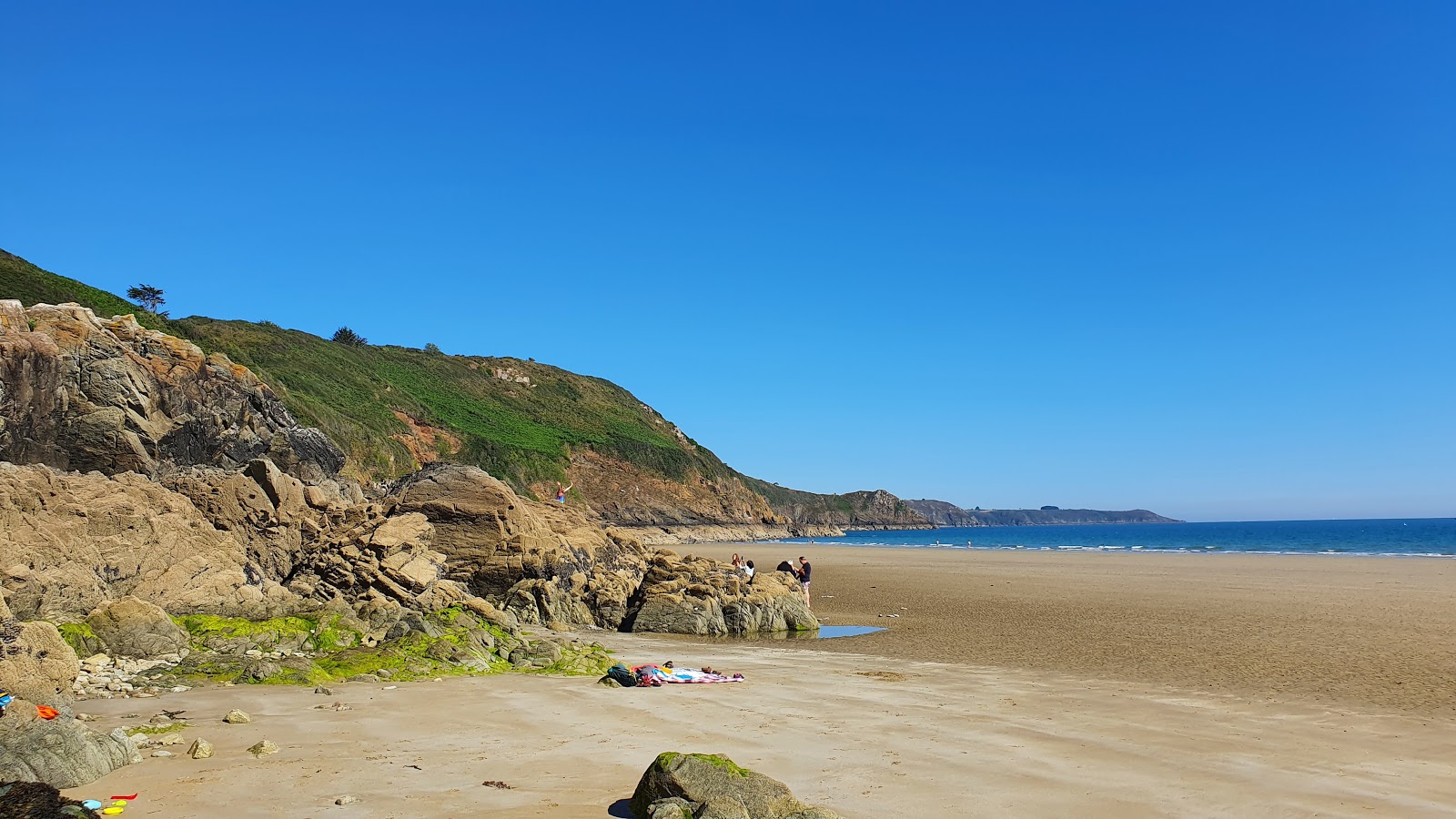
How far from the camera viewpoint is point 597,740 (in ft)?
28.4

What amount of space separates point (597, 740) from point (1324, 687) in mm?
10947

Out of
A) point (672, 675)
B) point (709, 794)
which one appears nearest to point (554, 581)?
point (672, 675)

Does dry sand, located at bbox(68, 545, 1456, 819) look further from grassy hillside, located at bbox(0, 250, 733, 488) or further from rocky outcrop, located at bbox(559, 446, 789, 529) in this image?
rocky outcrop, located at bbox(559, 446, 789, 529)

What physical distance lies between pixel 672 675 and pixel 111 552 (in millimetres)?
9189

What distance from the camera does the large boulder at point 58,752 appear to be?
622 centimetres

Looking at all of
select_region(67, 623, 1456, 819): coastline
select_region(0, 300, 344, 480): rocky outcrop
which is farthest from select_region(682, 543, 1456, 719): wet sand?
select_region(0, 300, 344, 480): rocky outcrop

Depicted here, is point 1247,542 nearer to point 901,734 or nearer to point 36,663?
point 901,734

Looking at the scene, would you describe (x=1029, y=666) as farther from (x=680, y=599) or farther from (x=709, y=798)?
(x=709, y=798)

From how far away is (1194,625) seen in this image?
2103 centimetres

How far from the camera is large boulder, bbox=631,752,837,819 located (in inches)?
228

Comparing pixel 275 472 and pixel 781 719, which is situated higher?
pixel 275 472

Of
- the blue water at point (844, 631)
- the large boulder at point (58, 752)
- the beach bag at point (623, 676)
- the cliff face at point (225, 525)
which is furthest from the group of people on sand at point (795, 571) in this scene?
the large boulder at point (58, 752)

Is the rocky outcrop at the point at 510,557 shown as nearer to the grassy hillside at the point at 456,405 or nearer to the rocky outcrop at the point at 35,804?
the rocky outcrop at the point at 35,804

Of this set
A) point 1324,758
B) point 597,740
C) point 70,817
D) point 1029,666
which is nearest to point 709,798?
point 597,740
